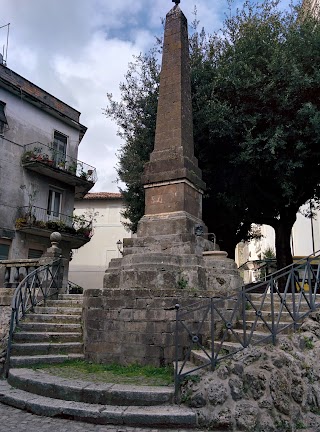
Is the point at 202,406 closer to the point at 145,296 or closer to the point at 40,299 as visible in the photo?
the point at 145,296

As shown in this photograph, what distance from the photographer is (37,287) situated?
9.77 m

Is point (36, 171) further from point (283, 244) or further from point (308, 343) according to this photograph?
point (308, 343)

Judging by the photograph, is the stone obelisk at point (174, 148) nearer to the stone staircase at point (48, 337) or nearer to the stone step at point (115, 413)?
the stone staircase at point (48, 337)

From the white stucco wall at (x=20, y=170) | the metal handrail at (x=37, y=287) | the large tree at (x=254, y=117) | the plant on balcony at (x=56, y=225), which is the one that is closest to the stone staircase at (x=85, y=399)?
the metal handrail at (x=37, y=287)

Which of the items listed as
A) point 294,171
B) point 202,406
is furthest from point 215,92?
point 202,406

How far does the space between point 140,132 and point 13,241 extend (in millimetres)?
8162

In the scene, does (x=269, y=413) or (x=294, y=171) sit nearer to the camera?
(x=269, y=413)

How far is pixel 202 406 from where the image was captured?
193 inches

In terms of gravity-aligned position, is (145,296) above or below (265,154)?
below

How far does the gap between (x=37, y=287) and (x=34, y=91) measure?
13593 mm

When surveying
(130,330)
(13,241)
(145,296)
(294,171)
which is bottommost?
(130,330)

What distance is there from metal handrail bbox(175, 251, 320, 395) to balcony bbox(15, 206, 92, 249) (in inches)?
516

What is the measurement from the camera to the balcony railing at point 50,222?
18.1 meters

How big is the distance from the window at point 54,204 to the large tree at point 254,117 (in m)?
6.82
